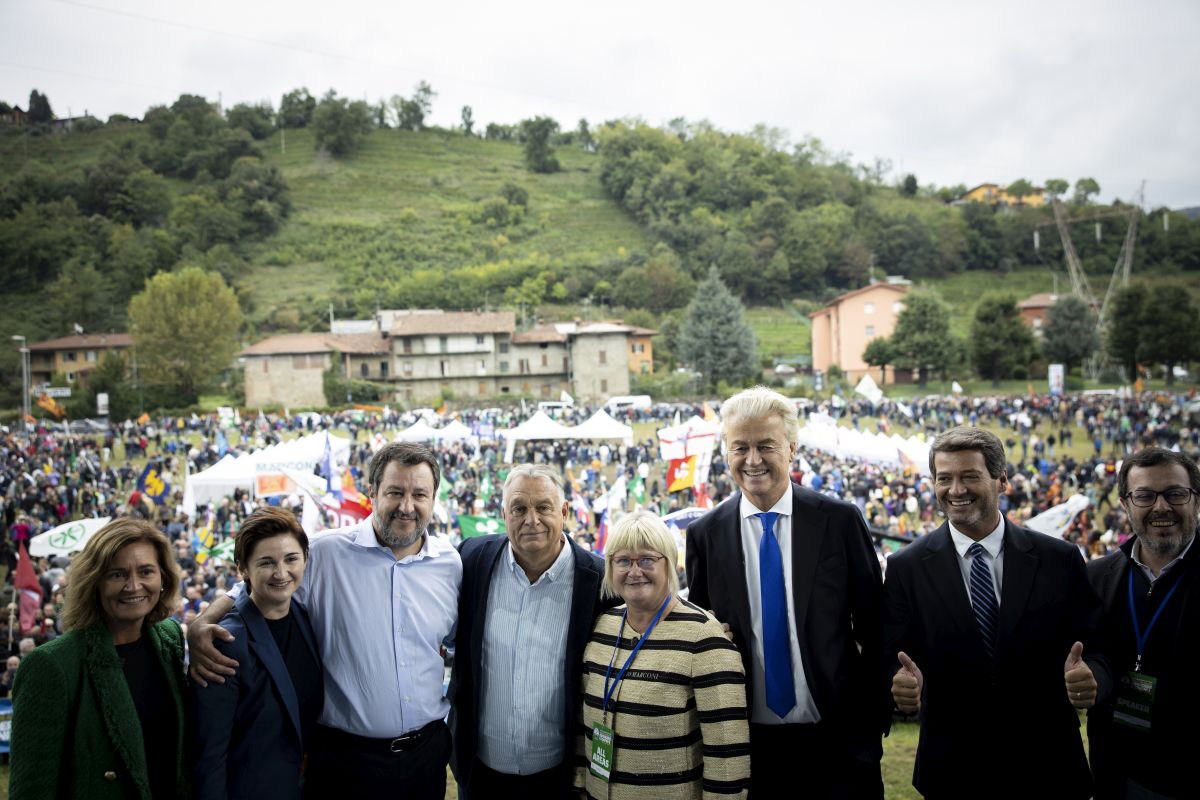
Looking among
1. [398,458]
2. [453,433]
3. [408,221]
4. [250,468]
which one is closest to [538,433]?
[453,433]

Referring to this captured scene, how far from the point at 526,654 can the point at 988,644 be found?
1.72 m

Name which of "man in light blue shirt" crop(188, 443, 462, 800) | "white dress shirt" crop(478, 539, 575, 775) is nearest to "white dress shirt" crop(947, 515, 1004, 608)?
"white dress shirt" crop(478, 539, 575, 775)

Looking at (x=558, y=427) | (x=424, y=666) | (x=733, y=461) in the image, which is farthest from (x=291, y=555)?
(x=558, y=427)

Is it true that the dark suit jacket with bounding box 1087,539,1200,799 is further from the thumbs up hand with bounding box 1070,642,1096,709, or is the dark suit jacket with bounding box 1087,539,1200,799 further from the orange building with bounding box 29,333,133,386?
the orange building with bounding box 29,333,133,386

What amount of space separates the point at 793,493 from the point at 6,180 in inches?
4825

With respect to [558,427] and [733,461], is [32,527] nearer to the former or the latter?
[558,427]

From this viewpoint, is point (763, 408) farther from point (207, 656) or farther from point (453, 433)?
point (453, 433)

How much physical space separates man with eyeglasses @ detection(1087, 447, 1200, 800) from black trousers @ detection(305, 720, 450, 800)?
256 cm

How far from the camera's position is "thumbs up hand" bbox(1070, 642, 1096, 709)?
2.55 meters

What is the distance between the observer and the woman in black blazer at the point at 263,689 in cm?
254

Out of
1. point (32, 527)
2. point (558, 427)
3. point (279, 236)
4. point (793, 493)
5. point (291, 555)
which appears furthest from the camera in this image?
point (279, 236)

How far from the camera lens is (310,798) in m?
2.89

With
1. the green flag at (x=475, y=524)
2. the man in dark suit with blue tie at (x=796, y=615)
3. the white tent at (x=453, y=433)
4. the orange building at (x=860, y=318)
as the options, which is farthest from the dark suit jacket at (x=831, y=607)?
the orange building at (x=860, y=318)

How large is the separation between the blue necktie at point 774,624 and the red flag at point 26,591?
34.2ft
